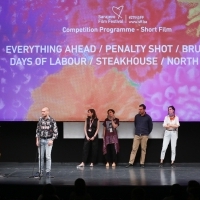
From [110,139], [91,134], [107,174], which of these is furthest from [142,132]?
[107,174]

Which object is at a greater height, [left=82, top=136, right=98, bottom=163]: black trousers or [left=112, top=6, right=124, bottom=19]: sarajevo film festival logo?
[left=112, top=6, right=124, bottom=19]: sarajevo film festival logo

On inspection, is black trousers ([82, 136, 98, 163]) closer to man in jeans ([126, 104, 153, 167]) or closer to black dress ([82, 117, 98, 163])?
black dress ([82, 117, 98, 163])

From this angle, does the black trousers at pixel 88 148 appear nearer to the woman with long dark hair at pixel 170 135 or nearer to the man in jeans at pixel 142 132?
the man in jeans at pixel 142 132

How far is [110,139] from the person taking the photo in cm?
1265

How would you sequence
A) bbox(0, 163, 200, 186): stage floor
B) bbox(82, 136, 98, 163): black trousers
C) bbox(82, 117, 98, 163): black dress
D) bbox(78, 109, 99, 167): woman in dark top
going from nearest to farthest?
bbox(0, 163, 200, 186): stage floor < bbox(78, 109, 99, 167): woman in dark top < bbox(82, 117, 98, 163): black dress < bbox(82, 136, 98, 163): black trousers

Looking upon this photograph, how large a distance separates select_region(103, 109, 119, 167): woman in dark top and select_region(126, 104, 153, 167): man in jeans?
1.16ft

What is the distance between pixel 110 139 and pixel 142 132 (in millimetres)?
669

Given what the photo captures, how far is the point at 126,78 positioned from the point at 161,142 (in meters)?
1.70

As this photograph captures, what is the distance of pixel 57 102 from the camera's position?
12320 millimetres

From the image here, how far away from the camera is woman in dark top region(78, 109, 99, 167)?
12.3 m

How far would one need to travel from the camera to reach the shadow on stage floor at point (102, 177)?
733cm

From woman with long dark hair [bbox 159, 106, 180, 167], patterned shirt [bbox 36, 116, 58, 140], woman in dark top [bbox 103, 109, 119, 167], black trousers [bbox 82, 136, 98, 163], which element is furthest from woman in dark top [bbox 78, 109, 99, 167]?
→ patterned shirt [bbox 36, 116, 58, 140]

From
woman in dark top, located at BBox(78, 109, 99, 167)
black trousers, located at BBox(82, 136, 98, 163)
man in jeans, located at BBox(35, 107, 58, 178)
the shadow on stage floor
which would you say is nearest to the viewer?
the shadow on stage floor

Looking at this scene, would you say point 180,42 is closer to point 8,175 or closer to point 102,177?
point 102,177
